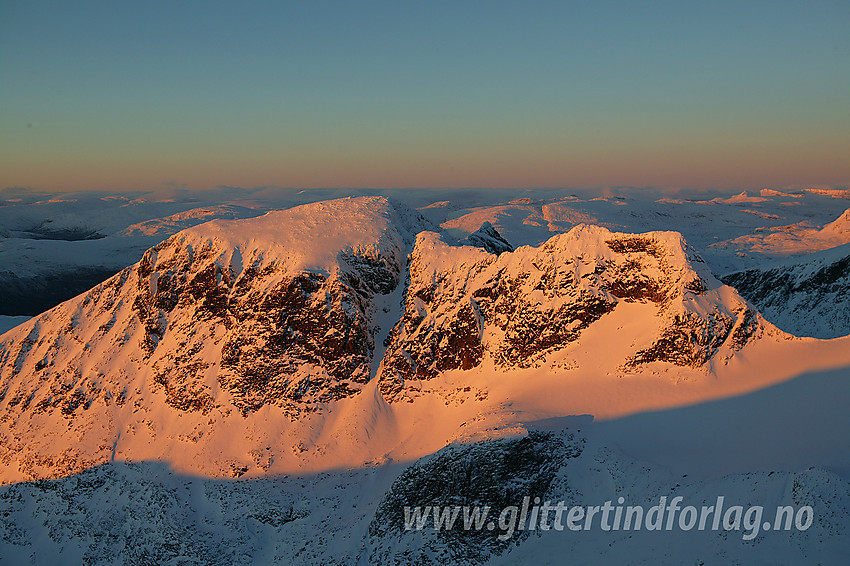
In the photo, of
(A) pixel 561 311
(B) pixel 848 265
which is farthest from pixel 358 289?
(B) pixel 848 265

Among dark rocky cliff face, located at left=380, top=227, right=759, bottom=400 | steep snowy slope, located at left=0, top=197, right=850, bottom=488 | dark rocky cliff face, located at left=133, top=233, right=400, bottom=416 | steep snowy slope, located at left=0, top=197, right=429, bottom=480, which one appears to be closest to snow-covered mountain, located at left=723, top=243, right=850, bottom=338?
steep snowy slope, located at left=0, top=197, right=850, bottom=488

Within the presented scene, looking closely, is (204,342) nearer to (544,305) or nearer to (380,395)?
(380,395)

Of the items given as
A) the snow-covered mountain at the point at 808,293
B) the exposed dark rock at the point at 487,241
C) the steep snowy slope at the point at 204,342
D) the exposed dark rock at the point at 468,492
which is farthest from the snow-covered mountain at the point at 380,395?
the snow-covered mountain at the point at 808,293

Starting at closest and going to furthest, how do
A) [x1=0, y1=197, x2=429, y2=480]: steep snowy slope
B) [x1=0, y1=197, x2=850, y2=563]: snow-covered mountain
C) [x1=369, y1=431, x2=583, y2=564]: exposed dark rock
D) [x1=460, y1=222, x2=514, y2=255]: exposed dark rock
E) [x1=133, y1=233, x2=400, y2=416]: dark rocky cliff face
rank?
1. [x1=369, y1=431, x2=583, y2=564]: exposed dark rock
2. [x1=0, y1=197, x2=850, y2=563]: snow-covered mountain
3. [x1=0, y1=197, x2=429, y2=480]: steep snowy slope
4. [x1=133, y1=233, x2=400, y2=416]: dark rocky cliff face
5. [x1=460, y1=222, x2=514, y2=255]: exposed dark rock

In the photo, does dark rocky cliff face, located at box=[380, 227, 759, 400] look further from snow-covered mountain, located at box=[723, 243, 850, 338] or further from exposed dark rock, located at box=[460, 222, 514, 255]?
snow-covered mountain, located at box=[723, 243, 850, 338]

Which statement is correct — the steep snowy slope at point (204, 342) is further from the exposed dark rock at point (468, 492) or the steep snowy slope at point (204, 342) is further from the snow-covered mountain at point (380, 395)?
the exposed dark rock at point (468, 492)

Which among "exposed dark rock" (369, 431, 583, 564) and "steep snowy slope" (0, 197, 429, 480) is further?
"steep snowy slope" (0, 197, 429, 480)

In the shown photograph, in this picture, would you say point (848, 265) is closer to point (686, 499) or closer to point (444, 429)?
point (686, 499)

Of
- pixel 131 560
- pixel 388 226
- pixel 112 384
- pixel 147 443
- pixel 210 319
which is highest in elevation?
pixel 388 226
